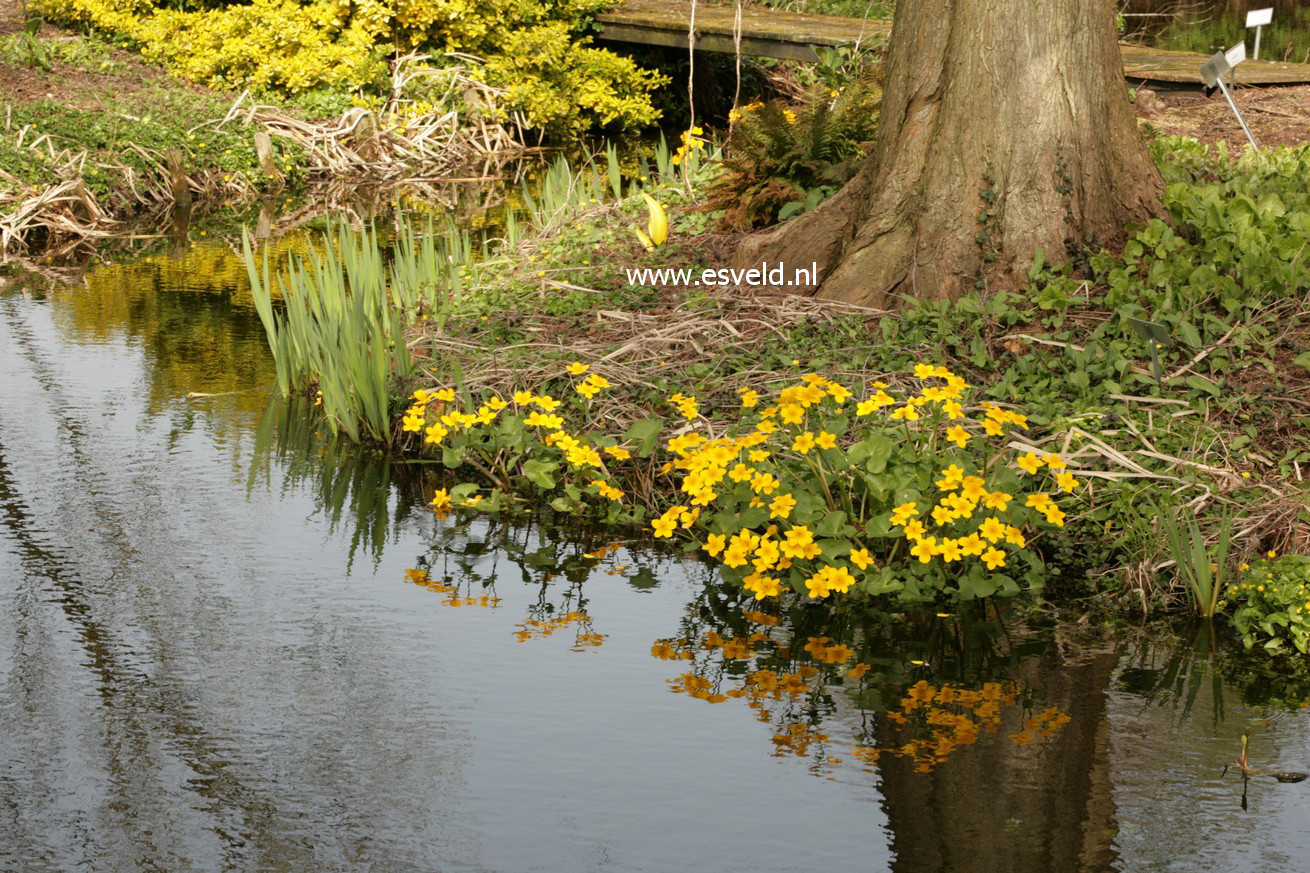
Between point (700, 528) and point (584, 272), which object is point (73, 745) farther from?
point (584, 272)

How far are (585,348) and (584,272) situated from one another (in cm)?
134

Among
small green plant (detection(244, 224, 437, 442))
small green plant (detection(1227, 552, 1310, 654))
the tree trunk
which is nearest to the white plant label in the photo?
the tree trunk

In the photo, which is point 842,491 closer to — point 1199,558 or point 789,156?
point 1199,558

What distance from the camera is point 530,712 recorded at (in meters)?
4.04

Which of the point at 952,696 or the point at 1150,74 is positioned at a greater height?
the point at 1150,74

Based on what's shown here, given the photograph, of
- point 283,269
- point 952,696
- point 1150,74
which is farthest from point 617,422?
point 1150,74

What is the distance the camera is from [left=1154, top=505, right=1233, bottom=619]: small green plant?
15.0ft

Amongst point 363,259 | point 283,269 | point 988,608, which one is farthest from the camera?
point 283,269

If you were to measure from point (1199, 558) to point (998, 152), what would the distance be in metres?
2.48

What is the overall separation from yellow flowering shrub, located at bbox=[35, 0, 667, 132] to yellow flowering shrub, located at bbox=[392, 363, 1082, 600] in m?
11.0

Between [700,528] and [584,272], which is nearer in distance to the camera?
[700,528]

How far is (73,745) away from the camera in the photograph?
12.5ft

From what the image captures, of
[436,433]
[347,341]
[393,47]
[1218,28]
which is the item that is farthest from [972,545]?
[1218,28]

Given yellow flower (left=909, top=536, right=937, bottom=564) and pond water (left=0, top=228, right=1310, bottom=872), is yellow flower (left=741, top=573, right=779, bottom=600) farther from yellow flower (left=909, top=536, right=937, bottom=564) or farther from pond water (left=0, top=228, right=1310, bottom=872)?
yellow flower (left=909, top=536, right=937, bottom=564)
